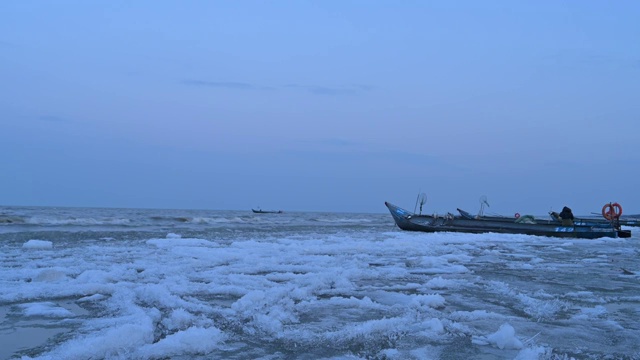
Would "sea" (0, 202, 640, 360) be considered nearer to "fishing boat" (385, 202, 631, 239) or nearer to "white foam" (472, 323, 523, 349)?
"white foam" (472, 323, 523, 349)

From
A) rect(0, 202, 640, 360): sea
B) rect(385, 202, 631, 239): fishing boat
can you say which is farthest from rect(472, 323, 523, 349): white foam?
rect(385, 202, 631, 239): fishing boat

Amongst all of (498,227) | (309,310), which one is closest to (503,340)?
(309,310)

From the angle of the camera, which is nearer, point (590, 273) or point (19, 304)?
point (19, 304)

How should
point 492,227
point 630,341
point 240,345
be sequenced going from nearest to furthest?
point 240,345 → point 630,341 → point 492,227

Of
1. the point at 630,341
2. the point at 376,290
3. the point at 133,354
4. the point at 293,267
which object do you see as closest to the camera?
the point at 133,354

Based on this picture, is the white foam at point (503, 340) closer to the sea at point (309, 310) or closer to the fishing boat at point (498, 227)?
the sea at point (309, 310)

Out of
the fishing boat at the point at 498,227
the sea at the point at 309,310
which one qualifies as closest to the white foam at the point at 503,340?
the sea at the point at 309,310

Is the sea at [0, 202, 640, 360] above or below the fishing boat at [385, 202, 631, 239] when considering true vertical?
below

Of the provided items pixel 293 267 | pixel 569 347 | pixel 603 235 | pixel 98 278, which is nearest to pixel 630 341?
pixel 569 347

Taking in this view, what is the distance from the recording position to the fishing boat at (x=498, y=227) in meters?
24.1

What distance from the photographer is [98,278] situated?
7473 mm

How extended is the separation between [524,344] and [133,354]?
11.2 feet

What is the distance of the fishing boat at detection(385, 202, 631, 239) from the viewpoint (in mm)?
24078

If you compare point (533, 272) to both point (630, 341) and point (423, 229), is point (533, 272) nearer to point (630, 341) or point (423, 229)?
point (630, 341)
